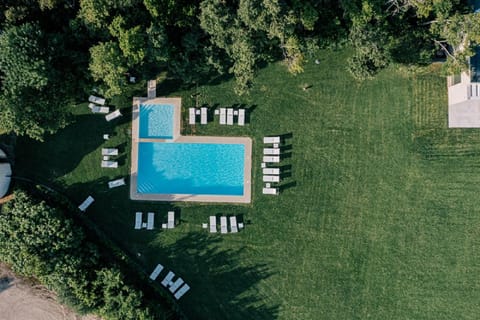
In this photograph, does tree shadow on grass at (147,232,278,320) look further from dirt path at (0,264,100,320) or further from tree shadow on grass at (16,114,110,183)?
tree shadow on grass at (16,114,110,183)

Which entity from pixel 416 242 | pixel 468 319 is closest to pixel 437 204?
pixel 416 242

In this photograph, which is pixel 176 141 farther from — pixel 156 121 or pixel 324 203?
pixel 324 203

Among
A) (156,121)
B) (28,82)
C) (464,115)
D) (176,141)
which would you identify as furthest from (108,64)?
(464,115)

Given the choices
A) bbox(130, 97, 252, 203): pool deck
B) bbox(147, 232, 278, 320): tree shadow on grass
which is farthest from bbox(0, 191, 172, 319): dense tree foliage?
bbox(130, 97, 252, 203): pool deck

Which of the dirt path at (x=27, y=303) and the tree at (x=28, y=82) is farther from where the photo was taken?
the dirt path at (x=27, y=303)

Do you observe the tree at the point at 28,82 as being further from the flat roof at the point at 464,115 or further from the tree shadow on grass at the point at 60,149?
the flat roof at the point at 464,115

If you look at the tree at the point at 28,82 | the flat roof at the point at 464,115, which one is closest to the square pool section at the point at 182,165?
the tree at the point at 28,82
